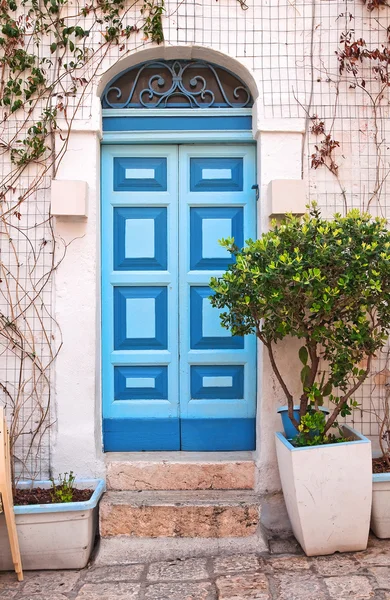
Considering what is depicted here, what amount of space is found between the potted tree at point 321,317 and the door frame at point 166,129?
2.87ft

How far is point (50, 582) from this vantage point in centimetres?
341

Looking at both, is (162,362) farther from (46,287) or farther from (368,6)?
(368,6)

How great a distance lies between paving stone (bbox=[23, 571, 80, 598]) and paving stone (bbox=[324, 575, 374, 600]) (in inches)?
54.0

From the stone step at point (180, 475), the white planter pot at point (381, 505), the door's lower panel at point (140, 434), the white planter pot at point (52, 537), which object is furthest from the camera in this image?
the door's lower panel at point (140, 434)

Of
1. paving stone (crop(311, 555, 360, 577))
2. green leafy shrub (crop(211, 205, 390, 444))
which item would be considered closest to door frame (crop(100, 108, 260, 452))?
green leafy shrub (crop(211, 205, 390, 444))

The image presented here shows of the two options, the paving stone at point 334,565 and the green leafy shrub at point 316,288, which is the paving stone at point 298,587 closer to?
the paving stone at point 334,565

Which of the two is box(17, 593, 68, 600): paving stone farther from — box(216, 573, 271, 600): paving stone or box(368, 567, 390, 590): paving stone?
box(368, 567, 390, 590): paving stone

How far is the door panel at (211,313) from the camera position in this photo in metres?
4.21

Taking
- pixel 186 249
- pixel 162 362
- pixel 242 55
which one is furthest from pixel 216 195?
pixel 162 362

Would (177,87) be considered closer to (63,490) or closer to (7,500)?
(63,490)

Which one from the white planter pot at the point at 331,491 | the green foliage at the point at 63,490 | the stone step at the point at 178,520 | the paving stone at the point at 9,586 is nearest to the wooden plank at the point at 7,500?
the paving stone at the point at 9,586

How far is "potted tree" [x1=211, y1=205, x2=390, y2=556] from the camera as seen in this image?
3285 mm

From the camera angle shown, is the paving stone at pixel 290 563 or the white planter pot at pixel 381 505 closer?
the paving stone at pixel 290 563

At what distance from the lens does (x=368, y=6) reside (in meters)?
4.08
